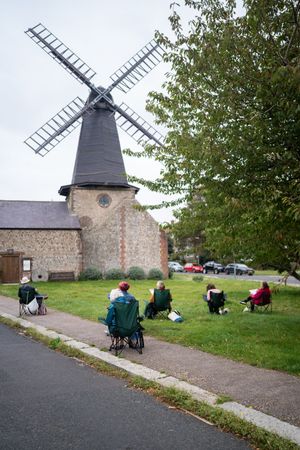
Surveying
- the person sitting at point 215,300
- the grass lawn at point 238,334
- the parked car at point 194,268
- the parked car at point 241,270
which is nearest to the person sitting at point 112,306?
the grass lawn at point 238,334

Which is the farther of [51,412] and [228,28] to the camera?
[228,28]

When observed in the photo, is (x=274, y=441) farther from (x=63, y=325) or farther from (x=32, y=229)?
(x=32, y=229)

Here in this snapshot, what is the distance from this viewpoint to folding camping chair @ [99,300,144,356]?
25.0 feet

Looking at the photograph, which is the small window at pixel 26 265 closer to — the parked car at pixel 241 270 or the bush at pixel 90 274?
the bush at pixel 90 274

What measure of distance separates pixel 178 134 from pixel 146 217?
963 inches

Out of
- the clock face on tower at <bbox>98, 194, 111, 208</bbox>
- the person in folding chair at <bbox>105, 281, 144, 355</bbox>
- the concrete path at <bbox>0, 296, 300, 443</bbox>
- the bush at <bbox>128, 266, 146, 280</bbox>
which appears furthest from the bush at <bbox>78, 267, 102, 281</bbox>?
the person in folding chair at <bbox>105, 281, 144, 355</bbox>

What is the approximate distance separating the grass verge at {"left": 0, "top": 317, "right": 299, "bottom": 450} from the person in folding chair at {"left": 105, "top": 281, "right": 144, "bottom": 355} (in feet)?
2.38

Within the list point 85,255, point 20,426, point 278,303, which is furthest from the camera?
point 85,255

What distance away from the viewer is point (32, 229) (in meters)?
29.5

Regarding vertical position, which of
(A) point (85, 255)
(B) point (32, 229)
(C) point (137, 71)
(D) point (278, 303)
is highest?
(C) point (137, 71)

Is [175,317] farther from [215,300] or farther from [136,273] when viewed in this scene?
[136,273]

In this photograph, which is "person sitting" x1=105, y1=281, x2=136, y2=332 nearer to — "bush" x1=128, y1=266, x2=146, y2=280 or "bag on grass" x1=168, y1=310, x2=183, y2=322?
"bag on grass" x1=168, y1=310, x2=183, y2=322

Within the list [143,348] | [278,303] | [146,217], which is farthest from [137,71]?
[143,348]

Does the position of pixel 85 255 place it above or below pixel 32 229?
below
